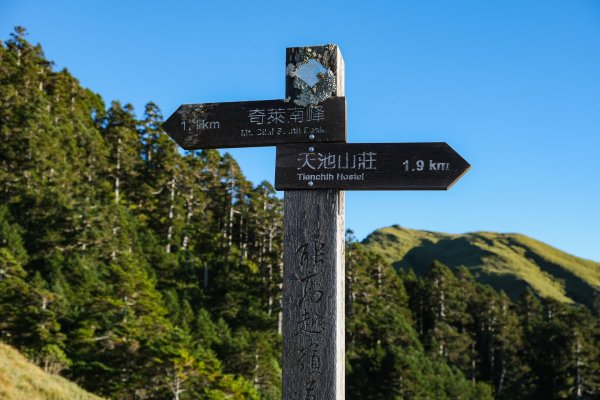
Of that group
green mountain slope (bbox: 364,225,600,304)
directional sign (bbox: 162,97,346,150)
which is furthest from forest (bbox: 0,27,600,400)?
green mountain slope (bbox: 364,225,600,304)

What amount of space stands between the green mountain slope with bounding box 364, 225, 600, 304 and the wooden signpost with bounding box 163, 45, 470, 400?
103m

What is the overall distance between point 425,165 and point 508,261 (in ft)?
403

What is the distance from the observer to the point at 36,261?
34.8 meters

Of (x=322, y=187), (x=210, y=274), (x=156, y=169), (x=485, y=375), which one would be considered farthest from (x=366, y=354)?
(x=322, y=187)

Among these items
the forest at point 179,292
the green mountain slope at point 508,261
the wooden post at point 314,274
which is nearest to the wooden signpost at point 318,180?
the wooden post at point 314,274

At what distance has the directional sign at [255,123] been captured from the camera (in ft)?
11.8

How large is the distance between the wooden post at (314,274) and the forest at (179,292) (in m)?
20.3

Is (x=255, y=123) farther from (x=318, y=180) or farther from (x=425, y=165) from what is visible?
(x=425, y=165)

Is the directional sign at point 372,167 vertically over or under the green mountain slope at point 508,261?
under

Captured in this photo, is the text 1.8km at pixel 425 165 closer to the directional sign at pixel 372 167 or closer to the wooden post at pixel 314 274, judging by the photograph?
the directional sign at pixel 372 167

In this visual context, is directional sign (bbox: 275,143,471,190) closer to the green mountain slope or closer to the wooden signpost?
the wooden signpost

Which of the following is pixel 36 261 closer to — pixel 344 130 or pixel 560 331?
pixel 344 130

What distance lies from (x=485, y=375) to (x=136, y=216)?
3957 cm

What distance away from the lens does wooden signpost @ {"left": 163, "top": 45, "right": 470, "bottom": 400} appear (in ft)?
11.1
